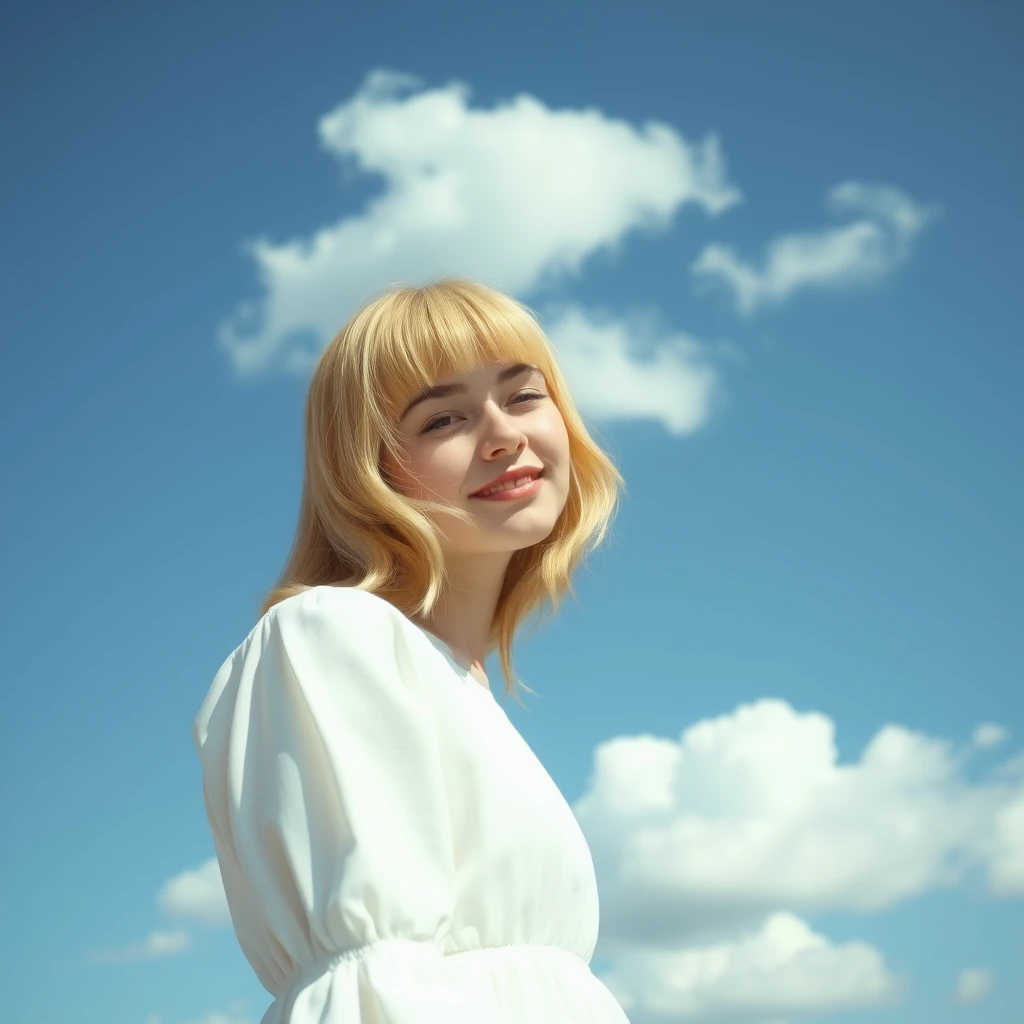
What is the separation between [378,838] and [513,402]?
4.92 ft

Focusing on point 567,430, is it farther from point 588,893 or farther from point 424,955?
point 424,955

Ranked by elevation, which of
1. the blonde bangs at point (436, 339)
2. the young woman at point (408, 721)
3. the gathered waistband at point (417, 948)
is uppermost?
the blonde bangs at point (436, 339)

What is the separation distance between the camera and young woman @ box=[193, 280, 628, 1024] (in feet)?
8.00

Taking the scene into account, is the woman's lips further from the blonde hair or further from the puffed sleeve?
the puffed sleeve

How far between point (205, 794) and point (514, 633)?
1.48 meters

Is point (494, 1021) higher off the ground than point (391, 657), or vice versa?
point (391, 657)

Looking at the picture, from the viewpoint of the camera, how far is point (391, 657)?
9.11 feet

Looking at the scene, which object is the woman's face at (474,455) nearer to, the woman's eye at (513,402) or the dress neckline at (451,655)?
the woman's eye at (513,402)

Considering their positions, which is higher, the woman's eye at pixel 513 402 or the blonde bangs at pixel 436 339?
the blonde bangs at pixel 436 339

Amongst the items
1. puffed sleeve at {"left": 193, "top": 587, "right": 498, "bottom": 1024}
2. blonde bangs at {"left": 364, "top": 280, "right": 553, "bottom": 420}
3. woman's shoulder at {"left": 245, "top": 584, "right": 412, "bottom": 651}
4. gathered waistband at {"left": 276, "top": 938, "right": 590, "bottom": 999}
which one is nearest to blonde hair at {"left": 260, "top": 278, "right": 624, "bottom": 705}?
blonde bangs at {"left": 364, "top": 280, "right": 553, "bottom": 420}

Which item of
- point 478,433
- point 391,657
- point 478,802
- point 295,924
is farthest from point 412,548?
point 295,924

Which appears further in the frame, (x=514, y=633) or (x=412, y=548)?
(x=514, y=633)

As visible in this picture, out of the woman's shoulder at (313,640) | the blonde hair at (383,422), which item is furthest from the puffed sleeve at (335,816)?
Result: the blonde hair at (383,422)

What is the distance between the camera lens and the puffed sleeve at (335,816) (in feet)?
7.80
